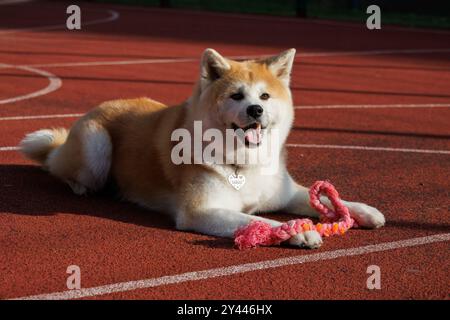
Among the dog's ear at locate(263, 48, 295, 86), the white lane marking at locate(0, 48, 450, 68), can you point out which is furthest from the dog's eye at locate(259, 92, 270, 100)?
the white lane marking at locate(0, 48, 450, 68)

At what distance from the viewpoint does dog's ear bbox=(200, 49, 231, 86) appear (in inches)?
265

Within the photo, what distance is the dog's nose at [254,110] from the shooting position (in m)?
6.45

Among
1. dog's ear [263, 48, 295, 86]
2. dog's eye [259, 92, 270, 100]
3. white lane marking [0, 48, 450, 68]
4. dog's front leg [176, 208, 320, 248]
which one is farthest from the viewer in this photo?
white lane marking [0, 48, 450, 68]

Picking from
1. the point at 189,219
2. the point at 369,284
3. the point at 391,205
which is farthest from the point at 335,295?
the point at 391,205

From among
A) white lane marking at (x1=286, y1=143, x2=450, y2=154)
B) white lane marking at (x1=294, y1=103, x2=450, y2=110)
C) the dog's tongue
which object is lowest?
white lane marking at (x1=286, y1=143, x2=450, y2=154)

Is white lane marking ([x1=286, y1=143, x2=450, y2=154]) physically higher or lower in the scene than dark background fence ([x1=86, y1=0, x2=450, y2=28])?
lower

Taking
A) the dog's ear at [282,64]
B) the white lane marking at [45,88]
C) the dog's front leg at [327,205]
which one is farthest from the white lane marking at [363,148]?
the white lane marking at [45,88]

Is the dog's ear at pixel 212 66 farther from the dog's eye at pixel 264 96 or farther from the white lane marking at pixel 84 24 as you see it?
the white lane marking at pixel 84 24

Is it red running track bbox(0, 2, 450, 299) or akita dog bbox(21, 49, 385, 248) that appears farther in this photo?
akita dog bbox(21, 49, 385, 248)

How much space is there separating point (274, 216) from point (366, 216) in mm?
771

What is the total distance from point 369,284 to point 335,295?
32 centimetres

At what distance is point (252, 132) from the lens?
6617 millimetres

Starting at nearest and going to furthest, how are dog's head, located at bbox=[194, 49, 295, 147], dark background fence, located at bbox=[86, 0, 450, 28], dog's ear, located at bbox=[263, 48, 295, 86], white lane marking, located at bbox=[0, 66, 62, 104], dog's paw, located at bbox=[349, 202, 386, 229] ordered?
1. dog's head, located at bbox=[194, 49, 295, 147]
2. dog's paw, located at bbox=[349, 202, 386, 229]
3. dog's ear, located at bbox=[263, 48, 295, 86]
4. white lane marking, located at bbox=[0, 66, 62, 104]
5. dark background fence, located at bbox=[86, 0, 450, 28]

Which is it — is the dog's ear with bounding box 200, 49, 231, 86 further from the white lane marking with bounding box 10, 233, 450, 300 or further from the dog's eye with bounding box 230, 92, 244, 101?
the white lane marking with bounding box 10, 233, 450, 300
